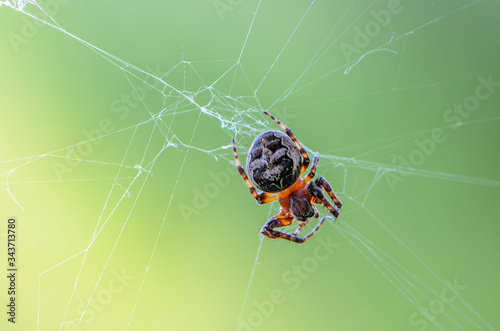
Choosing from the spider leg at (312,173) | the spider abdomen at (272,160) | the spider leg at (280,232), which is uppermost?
the spider abdomen at (272,160)

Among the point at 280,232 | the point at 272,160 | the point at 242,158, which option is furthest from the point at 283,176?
the point at 242,158

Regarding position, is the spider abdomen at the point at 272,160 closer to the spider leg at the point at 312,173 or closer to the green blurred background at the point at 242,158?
the spider leg at the point at 312,173

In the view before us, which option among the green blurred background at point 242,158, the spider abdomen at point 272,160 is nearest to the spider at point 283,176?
the spider abdomen at point 272,160

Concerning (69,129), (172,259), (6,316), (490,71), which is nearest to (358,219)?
(172,259)

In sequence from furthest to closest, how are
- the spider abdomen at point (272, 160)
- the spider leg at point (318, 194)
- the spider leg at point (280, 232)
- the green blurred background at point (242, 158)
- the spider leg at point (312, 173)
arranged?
the green blurred background at point (242, 158) < the spider leg at point (280, 232) < the spider leg at point (318, 194) < the spider leg at point (312, 173) < the spider abdomen at point (272, 160)

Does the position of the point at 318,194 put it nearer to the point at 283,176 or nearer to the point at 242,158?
the point at 283,176

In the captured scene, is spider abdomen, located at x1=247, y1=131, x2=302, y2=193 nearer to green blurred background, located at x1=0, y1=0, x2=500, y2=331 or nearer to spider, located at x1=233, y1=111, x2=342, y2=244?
spider, located at x1=233, y1=111, x2=342, y2=244

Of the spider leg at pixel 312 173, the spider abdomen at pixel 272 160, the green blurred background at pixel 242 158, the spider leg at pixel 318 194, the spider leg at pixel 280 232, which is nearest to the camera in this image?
the spider abdomen at pixel 272 160

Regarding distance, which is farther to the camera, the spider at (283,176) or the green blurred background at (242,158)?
the green blurred background at (242,158)
